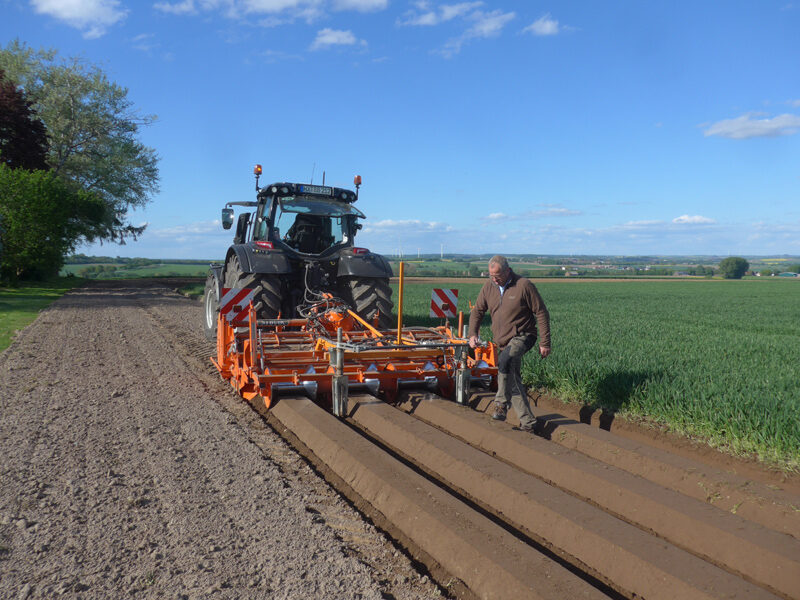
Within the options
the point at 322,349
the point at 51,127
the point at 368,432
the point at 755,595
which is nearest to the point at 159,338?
the point at 322,349

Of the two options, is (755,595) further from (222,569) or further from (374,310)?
(374,310)

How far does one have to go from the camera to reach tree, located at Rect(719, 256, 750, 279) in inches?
2618

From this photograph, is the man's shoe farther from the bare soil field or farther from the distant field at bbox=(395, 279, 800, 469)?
the bare soil field

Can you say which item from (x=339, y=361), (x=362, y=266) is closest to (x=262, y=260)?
(x=362, y=266)

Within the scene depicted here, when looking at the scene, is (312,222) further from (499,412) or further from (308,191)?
(499,412)

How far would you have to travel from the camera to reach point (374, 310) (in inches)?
315

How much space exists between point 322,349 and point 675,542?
3.83m

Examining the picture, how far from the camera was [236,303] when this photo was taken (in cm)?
739

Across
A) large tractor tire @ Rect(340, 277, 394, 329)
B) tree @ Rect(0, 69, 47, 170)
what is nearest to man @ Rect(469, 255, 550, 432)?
large tractor tire @ Rect(340, 277, 394, 329)

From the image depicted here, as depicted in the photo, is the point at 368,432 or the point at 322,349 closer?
the point at 368,432

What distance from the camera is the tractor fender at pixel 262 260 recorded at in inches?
297

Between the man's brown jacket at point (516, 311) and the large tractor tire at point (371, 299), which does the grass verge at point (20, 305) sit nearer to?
the large tractor tire at point (371, 299)

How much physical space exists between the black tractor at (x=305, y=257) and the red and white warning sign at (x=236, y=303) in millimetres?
116

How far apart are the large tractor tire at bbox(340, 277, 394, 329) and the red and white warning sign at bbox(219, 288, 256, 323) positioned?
52.2 inches
